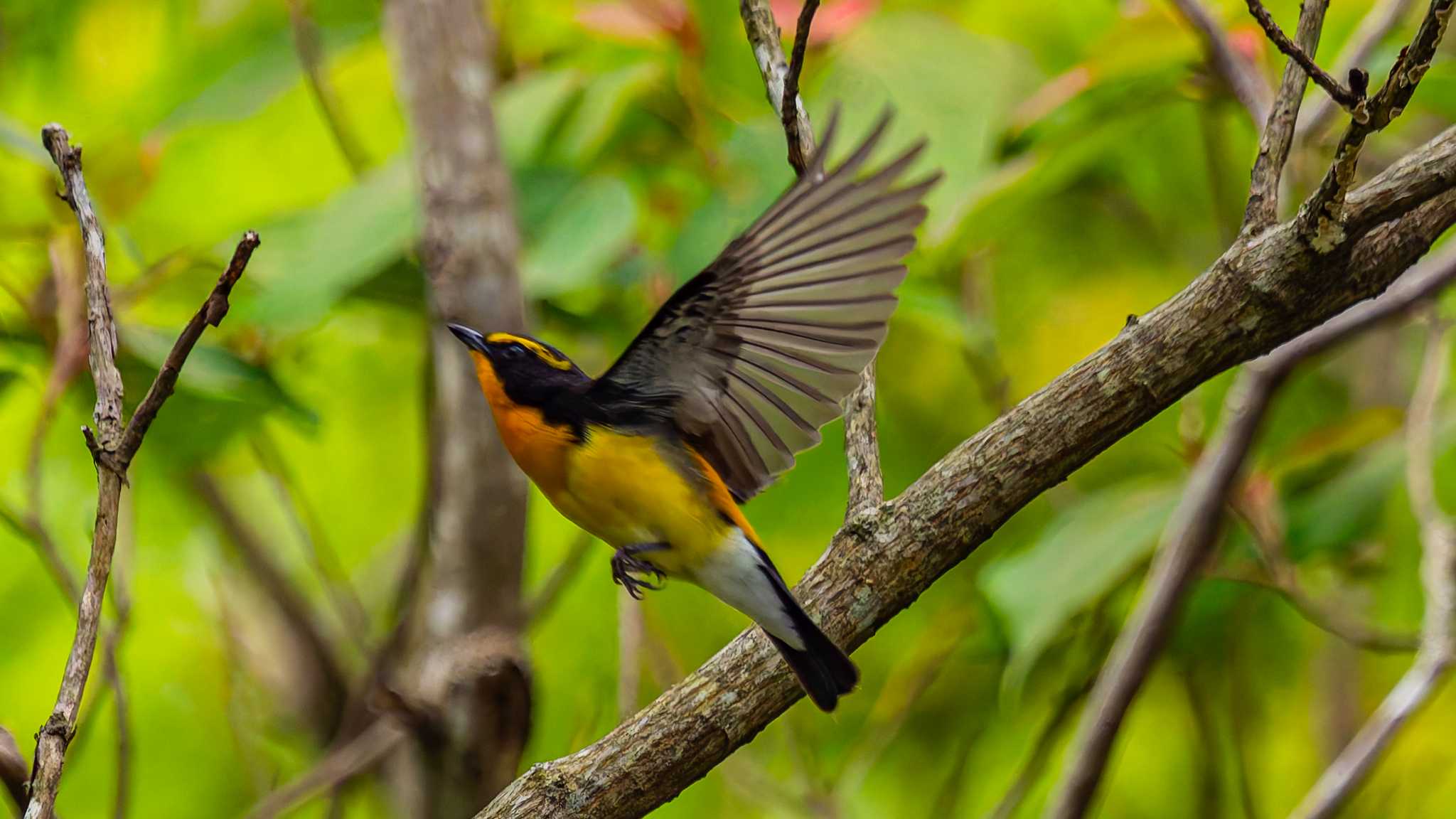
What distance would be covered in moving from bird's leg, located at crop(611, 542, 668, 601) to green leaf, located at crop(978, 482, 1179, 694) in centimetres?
61

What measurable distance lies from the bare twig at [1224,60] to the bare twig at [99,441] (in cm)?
187

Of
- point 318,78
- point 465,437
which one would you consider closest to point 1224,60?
point 465,437

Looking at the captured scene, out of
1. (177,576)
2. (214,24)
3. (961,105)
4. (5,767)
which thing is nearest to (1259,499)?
(961,105)

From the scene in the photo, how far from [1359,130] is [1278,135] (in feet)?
1.26

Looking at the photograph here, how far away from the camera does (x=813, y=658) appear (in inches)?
69.0

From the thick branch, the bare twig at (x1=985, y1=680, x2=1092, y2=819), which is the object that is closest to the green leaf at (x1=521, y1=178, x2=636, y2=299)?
the thick branch

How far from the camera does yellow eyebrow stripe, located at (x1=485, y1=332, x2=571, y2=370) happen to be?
2.25 metres

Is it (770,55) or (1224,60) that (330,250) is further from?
(1224,60)

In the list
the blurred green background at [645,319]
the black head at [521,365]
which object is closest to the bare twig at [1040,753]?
the blurred green background at [645,319]

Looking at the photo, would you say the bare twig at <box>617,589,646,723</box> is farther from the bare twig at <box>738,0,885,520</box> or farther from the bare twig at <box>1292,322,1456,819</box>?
the bare twig at <box>1292,322,1456,819</box>

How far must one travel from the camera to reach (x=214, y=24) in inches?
126

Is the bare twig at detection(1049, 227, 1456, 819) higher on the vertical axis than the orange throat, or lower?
lower

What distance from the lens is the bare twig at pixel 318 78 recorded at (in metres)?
2.98

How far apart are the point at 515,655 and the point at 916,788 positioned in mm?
1414
